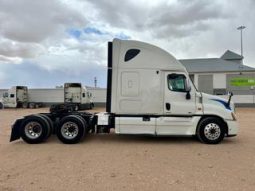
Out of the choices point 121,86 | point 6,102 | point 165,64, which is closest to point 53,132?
point 121,86

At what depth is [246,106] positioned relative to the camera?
111ft

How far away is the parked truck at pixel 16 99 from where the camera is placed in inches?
1411

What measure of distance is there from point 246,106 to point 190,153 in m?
28.8

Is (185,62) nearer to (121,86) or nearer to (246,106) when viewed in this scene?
(246,106)

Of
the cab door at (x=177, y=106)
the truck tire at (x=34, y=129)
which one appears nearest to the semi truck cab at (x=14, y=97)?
the truck tire at (x=34, y=129)

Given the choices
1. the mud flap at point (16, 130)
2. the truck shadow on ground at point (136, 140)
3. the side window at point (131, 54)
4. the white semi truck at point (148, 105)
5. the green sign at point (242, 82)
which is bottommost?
the truck shadow on ground at point (136, 140)

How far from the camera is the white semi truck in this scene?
9.39m

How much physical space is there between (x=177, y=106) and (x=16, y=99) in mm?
31170

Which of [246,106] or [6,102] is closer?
[246,106]

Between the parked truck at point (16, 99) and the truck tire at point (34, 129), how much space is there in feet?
93.3

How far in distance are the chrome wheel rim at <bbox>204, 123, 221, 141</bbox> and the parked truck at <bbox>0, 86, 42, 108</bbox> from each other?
31223mm

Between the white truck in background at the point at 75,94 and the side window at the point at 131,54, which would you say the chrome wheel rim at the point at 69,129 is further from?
the white truck in background at the point at 75,94

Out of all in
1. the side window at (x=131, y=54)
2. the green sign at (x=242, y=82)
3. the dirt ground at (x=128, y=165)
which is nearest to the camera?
the dirt ground at (x=128, y=165)

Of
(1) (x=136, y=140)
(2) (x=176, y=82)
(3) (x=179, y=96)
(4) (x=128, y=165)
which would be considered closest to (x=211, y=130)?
(3) (x=179, y=96)
